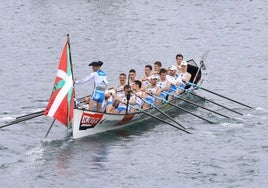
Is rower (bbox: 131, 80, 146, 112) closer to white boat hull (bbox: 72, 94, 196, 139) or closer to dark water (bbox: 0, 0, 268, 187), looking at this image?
white boat hull (bbox: 72, 94, 196, 139)

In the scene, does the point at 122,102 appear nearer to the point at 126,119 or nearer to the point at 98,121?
the point at 126,119

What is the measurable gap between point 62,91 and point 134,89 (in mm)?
4733

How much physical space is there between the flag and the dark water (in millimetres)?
1500

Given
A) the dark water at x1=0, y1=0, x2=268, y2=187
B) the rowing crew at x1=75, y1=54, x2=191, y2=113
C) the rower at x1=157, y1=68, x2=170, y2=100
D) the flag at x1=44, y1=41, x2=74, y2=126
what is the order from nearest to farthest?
the dark water at x1=0, y1=0, x2=268, y2=187 < the flag at x1=44, y1=41, x2=74, y2=126 < the rowing crew at x1=75, y1=54, x2=191, y2=113 < the rower at x1=157, y1=68, x2=170, y2=100

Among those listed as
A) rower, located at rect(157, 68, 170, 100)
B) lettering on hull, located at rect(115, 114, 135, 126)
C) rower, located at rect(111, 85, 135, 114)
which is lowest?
lettering on hull, located at rect(115, 114, 135, 126)

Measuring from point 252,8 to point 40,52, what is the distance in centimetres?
2348

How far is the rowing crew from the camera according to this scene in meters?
35.0

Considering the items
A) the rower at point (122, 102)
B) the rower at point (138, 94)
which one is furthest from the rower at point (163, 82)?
the rower at point (122, 102)

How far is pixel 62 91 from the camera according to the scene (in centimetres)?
3359

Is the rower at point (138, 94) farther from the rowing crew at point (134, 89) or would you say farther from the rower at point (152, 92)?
the rower at point (152, 92)

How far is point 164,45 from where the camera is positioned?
190 ft

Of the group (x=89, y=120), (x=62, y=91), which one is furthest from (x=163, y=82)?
(x=62, y=91)

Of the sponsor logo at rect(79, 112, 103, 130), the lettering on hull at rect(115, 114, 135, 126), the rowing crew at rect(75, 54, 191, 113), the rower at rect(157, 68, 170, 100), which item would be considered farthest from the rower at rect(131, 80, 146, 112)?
the sponsor logo at rect(79, 112, 103, 130)

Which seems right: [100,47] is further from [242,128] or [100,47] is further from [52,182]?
[52,182]
